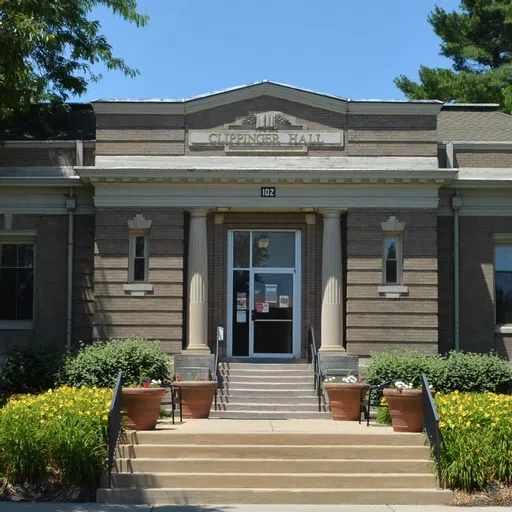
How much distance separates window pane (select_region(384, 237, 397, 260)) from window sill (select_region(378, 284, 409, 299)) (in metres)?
0.76

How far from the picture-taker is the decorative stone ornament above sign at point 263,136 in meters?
21.5

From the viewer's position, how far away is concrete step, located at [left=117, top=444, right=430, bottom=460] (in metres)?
13.7

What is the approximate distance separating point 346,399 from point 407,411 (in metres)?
3.21

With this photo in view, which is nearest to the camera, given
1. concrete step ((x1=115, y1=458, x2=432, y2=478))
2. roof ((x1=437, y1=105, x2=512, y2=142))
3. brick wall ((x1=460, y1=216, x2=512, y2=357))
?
concrete step ((x1=115, y1=458, x2=432, y2=478))

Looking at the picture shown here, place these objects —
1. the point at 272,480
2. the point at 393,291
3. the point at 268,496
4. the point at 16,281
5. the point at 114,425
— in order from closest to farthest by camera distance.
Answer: the point at 268,496
the point at 114,425
the point at 272,480
the point at 393,291
the point at 16,281

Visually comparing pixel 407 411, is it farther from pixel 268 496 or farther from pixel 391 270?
pixel 391 270

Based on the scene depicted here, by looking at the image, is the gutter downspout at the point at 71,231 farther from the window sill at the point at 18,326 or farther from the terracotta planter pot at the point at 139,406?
the terracotta planter pot at the point at 139,406

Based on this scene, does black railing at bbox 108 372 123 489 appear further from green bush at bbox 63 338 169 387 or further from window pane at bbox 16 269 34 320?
window pane at bbox 16 269 34 320

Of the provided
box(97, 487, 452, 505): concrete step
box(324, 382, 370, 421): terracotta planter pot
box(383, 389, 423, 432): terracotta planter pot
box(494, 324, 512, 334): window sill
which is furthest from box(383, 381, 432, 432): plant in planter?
box(494, 324, 512, 334): window sill

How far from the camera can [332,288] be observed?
69.5ft

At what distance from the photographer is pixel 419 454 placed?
45.5 ft

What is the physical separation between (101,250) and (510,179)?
10.2 meters

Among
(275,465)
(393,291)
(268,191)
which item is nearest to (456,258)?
(393,291)

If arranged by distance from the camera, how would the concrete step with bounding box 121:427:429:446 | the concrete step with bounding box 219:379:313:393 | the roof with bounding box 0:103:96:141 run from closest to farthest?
the concrete step with bounding box 121:427:429:446 → the concrete step with bounding box 219:379:313:393 → the roof with bounding box 0:103:96:141
